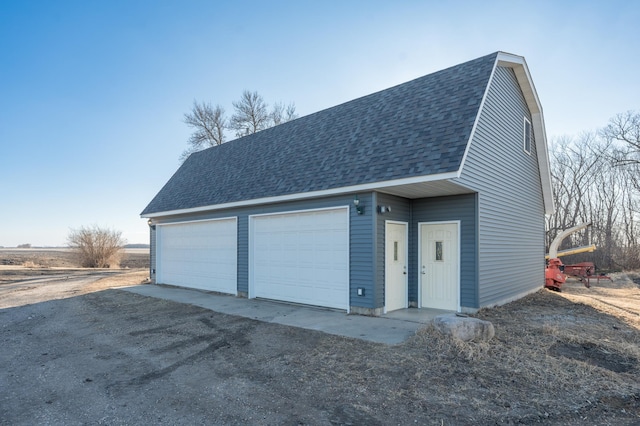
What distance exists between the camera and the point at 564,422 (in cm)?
330

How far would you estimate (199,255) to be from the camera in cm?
1248

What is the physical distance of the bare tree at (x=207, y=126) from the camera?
28173 mm

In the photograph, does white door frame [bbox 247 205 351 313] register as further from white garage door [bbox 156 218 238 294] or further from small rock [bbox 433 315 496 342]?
small rock [bbox 433 315 496 342]

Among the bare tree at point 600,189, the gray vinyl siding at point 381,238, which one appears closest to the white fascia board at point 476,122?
the gray vinyl siding at point 381,238

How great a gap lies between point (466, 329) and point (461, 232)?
313 centimetres

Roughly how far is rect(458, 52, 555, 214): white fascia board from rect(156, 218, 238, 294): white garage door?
786 centimetres

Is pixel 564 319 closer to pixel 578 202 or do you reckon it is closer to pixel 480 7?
pixel 480 7

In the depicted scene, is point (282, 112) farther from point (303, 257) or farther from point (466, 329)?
point (466, 329)

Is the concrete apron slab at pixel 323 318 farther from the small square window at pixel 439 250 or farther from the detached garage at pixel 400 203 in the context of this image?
the small square window at pixel 439 250

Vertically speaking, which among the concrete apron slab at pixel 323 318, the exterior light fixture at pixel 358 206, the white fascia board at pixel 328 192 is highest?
the white fascia board at pixel 328 192

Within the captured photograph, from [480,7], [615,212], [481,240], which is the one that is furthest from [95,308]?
[615,212]

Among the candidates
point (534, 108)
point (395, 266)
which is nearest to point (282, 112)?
point (534, 108)

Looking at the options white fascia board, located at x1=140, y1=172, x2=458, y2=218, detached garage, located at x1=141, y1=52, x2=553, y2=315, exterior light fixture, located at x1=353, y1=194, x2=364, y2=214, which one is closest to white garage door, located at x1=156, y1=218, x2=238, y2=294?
detached garage, located at x1=141, y1=52, x2=553, y2=315

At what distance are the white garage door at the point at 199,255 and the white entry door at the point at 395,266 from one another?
15.9 feet
